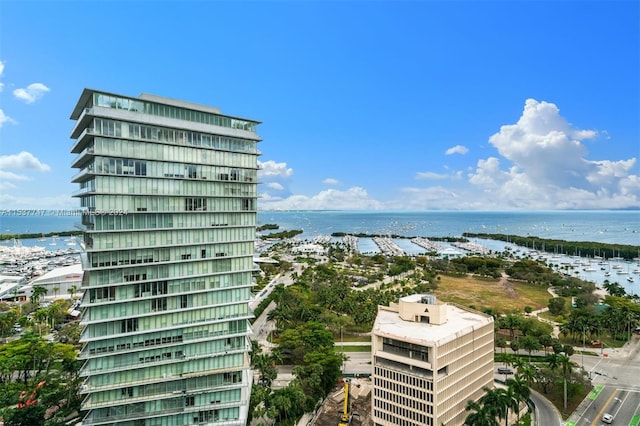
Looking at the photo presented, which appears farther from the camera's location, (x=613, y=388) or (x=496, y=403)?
(x=613, y=388)

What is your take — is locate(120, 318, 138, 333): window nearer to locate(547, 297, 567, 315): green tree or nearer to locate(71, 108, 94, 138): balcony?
locate(71, 108, 94, 138): balcony

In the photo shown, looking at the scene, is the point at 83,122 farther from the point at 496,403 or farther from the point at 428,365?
the point at 496,403

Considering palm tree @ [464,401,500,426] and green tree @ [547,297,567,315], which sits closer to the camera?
palm tree @ [464,401,500,426]

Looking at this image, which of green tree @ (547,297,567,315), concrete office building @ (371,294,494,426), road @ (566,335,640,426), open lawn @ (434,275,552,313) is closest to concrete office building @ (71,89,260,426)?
concrete office building @ (371,294,494,426)

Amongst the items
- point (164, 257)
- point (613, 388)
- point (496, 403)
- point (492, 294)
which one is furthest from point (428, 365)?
point (492, 294)

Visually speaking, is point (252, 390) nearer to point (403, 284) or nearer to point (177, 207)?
point (177, 207)
